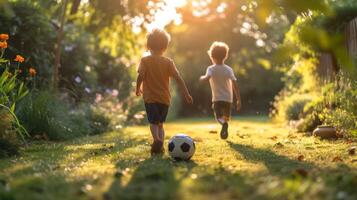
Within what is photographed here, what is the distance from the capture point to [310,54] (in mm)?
13266

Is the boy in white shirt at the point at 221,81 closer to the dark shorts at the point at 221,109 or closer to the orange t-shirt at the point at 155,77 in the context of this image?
the dark shorts at the point at 221,109

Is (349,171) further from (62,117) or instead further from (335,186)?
(62,117)

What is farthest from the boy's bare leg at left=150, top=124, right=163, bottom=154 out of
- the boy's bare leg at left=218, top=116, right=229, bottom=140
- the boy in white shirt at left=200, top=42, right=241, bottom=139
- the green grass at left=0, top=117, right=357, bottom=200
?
the boy in white shirt at left=200, top=42, right=241, bottom=139

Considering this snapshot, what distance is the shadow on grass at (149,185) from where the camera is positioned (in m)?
3.95

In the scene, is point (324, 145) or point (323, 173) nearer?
point (323, 173)

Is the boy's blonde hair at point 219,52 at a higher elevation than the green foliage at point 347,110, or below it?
higher

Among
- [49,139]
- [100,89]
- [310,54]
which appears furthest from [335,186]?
[100,89]

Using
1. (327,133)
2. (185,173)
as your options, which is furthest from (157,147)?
(327,133)

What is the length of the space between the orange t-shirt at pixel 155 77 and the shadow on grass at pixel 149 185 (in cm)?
169

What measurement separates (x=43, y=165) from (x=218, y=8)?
3479 cm

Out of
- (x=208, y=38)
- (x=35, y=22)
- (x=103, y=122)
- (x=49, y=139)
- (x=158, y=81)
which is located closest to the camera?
(x=158, y=81)

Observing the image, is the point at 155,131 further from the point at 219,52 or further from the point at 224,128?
the point at 219,52

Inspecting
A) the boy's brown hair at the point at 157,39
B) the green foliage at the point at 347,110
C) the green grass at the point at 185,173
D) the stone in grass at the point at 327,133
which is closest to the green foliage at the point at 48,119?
the green grass at the point at 185,173

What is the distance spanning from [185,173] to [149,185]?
782 mm
